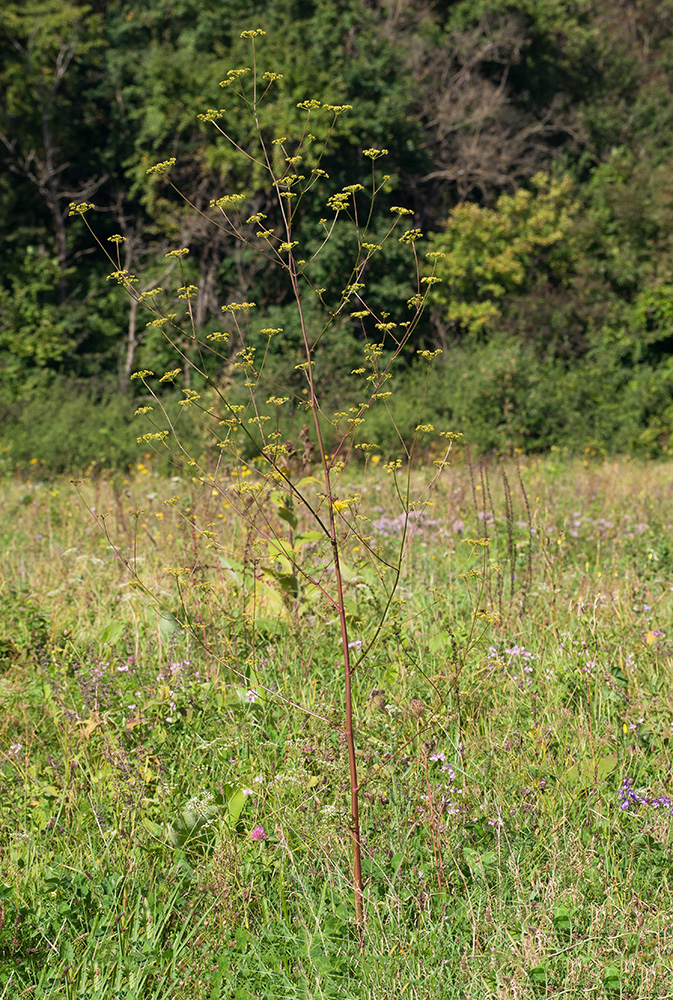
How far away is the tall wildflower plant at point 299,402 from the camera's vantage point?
180cm

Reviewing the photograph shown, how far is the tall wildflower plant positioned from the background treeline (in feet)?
2.44

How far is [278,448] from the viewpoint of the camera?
2043 millimetres

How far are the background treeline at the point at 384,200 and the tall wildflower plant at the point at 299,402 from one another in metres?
0.74

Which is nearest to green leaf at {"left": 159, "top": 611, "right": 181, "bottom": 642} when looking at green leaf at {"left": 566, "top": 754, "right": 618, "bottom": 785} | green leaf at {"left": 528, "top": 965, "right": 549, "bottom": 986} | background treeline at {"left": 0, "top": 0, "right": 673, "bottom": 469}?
green leaf at {"left": 566, "top": 754, "right": 618, "bottom": 785}

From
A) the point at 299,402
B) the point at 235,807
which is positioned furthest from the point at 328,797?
the point at 299,402

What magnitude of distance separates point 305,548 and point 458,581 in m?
0.76

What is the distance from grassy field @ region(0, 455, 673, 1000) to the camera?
5.65 feet

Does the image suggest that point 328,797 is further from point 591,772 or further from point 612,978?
point 612,978

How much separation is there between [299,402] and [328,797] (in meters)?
1.09

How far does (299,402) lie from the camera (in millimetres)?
1880

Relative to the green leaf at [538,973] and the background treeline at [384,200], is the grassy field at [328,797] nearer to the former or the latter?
the green leaf at [538,973]

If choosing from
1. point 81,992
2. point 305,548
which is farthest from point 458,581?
point 81,992

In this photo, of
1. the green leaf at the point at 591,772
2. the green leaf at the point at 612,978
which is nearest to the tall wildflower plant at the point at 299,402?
the green leaf at the point at 612,978

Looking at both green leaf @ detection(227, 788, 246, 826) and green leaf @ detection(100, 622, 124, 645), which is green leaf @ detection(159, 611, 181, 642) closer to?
green leaf @ detection(100, 622, 124, 645)
